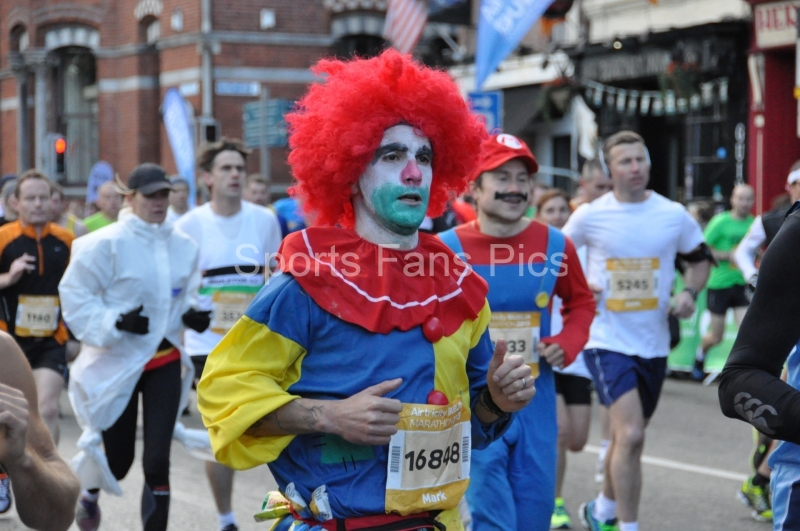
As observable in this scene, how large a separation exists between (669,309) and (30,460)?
16.0 feet

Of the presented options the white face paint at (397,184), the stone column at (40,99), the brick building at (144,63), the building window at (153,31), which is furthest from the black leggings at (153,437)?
the stone column at (40,99)

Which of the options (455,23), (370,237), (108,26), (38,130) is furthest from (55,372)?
(38,130)

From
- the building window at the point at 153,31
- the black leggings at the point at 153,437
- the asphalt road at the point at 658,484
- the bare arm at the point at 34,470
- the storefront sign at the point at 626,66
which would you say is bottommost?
the asphalt road at the point at 658,484

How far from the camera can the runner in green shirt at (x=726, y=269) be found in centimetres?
1316

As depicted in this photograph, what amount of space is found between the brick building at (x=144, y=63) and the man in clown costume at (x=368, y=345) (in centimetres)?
2208

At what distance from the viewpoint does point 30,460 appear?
2.91 meters

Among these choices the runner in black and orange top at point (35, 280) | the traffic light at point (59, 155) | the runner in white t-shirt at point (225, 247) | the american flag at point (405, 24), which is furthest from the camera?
the traffic light at point (59, 155)

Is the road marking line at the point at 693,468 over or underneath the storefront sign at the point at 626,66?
underneath

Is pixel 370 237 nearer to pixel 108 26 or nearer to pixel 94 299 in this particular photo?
pixel 94 299

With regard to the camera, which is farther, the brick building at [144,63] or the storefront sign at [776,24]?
the brick building at [144,63]

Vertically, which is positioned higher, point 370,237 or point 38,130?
point 38,130

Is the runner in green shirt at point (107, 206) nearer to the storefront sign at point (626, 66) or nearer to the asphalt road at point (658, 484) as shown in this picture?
the asphalt road at point (658, 484)

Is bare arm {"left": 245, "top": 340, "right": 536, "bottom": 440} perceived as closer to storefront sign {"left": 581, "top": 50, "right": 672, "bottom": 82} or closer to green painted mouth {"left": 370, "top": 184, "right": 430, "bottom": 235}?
green painted mouth {"left": 370, "top": 184, "right": 430, "bottom": 235}

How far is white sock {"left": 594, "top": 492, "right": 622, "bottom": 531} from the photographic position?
22.8ft
